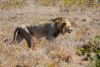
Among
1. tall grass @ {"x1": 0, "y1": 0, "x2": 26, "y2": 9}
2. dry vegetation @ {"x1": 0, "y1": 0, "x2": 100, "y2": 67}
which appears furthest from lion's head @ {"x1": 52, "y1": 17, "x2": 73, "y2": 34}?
tall grass @ {"x1": 0, "y1": 0, "x2": 26, "y2": 9}

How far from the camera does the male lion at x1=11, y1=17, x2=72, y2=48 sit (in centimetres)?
1207

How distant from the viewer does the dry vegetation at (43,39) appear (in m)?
8.54

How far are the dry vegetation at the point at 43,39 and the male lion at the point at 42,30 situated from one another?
195mm

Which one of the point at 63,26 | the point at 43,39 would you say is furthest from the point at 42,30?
the point at 63,26

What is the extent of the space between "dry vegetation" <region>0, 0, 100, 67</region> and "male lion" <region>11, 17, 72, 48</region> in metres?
0.19

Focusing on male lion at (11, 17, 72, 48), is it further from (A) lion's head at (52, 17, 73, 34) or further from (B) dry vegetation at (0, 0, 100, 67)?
(B) dry vegetation at (0, 0, 100, 67)

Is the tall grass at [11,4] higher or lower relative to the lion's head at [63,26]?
lower

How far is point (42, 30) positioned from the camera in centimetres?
1253

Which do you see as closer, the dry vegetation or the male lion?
the dry vegetation

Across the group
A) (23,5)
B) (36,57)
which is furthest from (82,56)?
(23,5)

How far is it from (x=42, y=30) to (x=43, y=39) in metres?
0.31

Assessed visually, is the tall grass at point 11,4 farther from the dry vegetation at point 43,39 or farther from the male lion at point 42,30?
the male lion at point 42,30

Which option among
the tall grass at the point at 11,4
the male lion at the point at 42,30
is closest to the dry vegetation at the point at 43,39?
the tall grass at the point at 11,4

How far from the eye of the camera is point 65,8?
2323 cm
